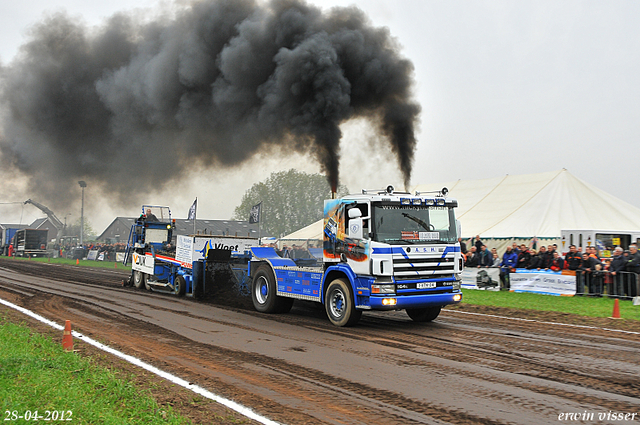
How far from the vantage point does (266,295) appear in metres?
12.4

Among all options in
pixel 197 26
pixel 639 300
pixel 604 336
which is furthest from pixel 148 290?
pixel 639 300

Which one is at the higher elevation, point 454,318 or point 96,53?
point 96,53

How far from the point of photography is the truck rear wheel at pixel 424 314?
10930 mm

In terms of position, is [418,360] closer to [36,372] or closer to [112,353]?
[112,353]

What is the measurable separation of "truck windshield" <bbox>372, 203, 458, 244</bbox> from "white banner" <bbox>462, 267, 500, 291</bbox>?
30.3 feet

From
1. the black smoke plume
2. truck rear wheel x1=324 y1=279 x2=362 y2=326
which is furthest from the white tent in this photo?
truck rear wheel x1=324 y1=279 x2=362 y2=326

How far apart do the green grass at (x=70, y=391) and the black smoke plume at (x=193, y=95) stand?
10336mm

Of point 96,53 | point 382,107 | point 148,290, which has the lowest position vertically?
point 148,290

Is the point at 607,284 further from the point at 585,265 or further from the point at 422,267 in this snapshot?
the point at 422,267

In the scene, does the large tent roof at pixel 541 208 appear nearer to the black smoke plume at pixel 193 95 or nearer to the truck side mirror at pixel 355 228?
the black smoke plume at pixel 193 95

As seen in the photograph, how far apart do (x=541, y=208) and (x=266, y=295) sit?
60.0ft

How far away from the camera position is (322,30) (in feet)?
55.8

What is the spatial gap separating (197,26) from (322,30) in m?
5.03

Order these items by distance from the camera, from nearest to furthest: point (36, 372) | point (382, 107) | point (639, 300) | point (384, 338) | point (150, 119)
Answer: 1. point (36, 372)
2. point (384, 338)
3. point (639, 300)
4. point (382, 107)
5. point (150, 119)
